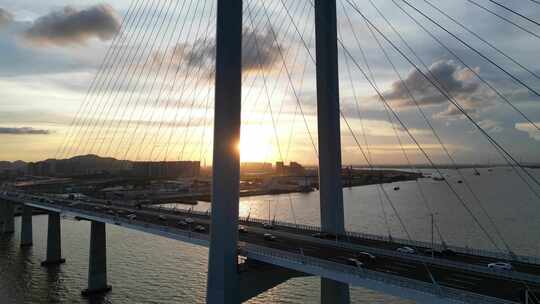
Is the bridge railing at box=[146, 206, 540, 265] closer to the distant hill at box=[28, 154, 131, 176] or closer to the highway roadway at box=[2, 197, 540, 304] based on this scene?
the highway roadway at box=[2, 197, 540, 304]

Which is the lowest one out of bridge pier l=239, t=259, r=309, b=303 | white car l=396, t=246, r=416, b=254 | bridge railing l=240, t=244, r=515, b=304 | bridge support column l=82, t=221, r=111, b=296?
bridge support column l=82, t=221, r=111, b=296

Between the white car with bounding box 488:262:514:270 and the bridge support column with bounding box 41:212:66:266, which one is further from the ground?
the white car with bounding box 488:262:514:270

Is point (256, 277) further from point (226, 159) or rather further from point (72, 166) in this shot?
point (72, 166)

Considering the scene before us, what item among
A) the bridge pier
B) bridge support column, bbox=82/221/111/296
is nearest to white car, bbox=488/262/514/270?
the bridge pier

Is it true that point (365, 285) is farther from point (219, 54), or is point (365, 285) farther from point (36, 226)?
point (36, 226)

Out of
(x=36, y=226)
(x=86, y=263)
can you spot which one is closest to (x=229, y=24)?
(x=86, y=263)

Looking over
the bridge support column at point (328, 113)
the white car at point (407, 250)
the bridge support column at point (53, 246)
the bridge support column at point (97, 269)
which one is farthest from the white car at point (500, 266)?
the bridge support column at point (53, 246)

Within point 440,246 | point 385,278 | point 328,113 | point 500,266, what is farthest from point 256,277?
point 500,266
